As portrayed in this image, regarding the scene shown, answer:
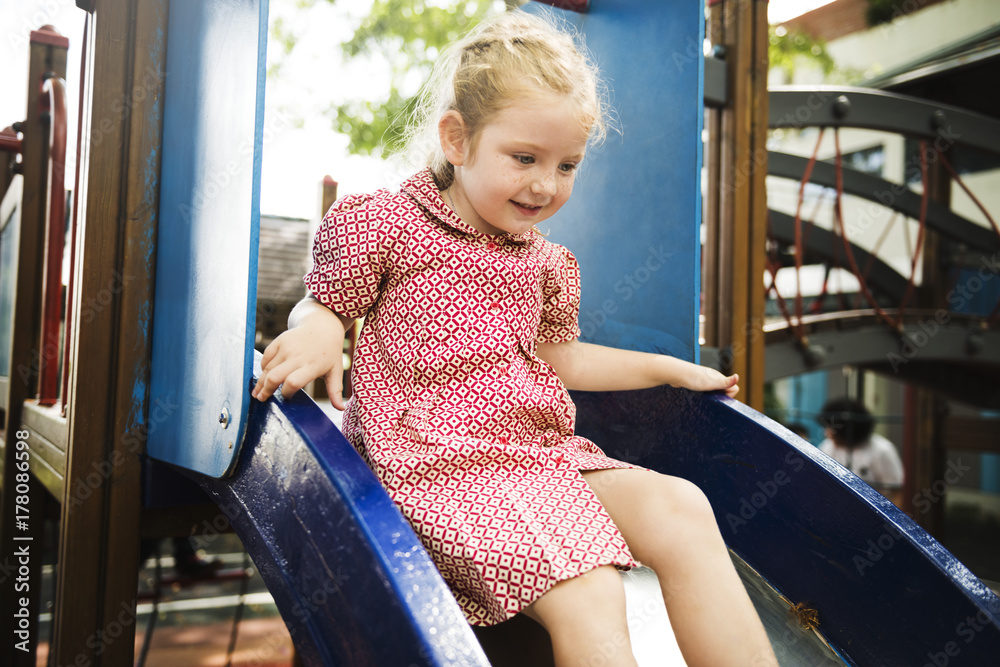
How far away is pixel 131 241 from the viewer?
1.29 m

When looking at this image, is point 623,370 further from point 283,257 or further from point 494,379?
point 283,257

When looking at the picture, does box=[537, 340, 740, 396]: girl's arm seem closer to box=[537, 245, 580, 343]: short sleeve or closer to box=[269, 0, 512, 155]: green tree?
box=[537, 245, 580, 343]: short sleeve

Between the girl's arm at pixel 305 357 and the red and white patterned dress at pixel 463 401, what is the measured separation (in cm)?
5

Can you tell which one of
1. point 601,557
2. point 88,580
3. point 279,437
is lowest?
point 88,580

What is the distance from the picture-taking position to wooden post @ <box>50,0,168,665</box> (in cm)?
127

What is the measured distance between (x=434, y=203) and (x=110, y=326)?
635 millimetres

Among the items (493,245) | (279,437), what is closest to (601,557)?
(279,437)

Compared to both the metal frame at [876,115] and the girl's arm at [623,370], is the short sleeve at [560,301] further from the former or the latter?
the metal frame at [876,115]

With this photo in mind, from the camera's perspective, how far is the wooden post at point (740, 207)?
7.08ft

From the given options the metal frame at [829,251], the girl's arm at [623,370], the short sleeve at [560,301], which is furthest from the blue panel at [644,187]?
the metal frame at [829,251]

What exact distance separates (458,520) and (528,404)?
250 mm

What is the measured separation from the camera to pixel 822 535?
121 centimetres

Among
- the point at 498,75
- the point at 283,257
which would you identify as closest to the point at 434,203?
the point at 498,75

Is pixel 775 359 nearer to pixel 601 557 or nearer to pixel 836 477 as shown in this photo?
pixel 836 477
